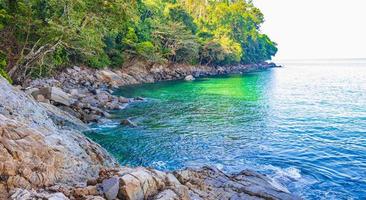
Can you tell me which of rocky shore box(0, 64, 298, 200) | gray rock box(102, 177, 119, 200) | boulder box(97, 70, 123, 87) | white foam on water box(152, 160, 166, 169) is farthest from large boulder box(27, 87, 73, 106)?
boulder box(97, 70, 123, 87)

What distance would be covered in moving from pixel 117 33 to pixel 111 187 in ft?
125

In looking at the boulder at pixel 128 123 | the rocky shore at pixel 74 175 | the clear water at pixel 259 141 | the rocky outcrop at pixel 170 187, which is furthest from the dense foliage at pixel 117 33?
the rocky outcrop at pixel 170 187

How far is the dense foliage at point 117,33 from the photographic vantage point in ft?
76.0

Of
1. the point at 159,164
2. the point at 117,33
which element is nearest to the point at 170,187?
the point at 159,164

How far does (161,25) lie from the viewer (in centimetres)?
5903

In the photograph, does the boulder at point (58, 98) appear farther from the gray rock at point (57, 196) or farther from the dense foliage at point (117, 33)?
the gray rock at point (57, 196)

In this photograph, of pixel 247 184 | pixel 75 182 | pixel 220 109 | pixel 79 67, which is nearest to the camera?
pixel 75 182

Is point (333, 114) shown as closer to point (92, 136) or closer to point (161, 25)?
point (92, 136)

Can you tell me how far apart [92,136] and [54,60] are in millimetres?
14308

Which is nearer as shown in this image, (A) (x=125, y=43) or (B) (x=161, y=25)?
(A) (x=125, y=43)

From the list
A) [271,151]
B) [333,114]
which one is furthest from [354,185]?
A: [333,114]

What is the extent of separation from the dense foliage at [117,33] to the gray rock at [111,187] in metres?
16.5

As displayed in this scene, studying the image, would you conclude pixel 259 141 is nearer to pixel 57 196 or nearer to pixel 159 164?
pixel 159 164

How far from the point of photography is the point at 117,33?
43000mm
